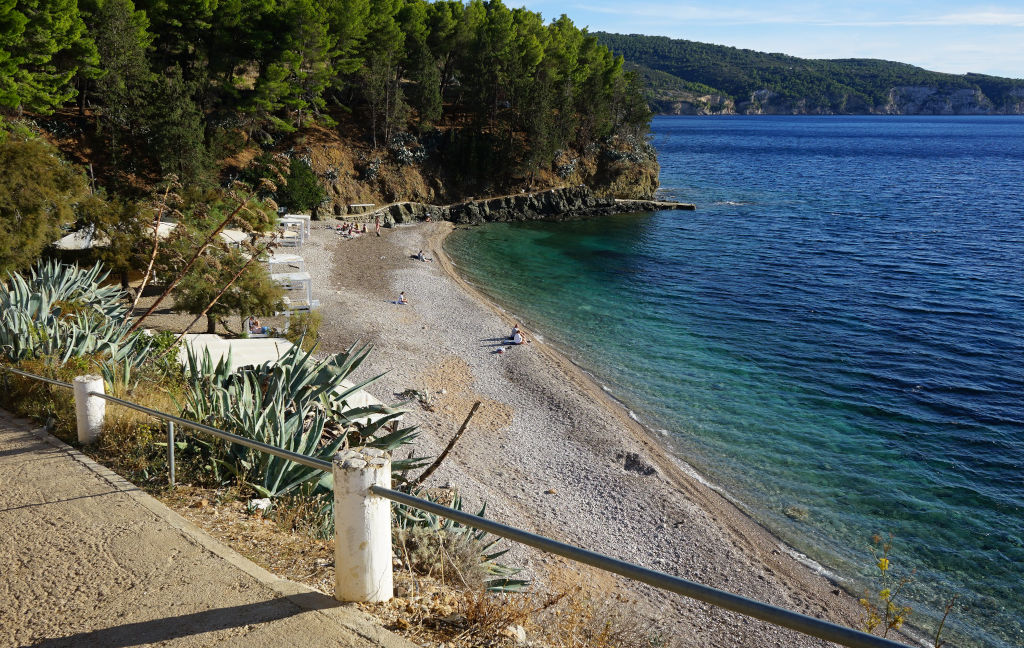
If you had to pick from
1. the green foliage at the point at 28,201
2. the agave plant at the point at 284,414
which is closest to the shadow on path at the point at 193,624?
the agave plant at the point at 284,414

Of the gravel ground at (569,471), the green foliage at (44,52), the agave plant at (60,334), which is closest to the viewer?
the agave plant at (60,334)

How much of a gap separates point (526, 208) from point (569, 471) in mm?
37905

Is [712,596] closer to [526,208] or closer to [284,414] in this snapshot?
[284,414]

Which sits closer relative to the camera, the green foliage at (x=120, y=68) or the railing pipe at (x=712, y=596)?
the railing pipe at (x=712, y=596)

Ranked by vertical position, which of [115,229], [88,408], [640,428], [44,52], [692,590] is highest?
[44,52]

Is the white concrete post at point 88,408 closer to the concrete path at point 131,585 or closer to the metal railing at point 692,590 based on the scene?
the concrete path at point 131,585

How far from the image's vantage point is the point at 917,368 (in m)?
23.8

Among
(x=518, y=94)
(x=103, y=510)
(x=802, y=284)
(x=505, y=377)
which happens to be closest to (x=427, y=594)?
(x=103, y=510)

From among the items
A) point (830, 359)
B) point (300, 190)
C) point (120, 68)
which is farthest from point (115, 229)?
point (830, 359)

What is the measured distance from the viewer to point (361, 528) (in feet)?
13.1

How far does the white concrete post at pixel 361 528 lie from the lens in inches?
154

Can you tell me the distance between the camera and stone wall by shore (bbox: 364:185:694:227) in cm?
4684

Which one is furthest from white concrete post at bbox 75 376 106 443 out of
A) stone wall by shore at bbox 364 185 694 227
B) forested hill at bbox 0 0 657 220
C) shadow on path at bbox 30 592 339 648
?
stone wall by shore at bbox 364 185 694 227

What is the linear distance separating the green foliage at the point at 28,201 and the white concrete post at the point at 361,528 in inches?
625
